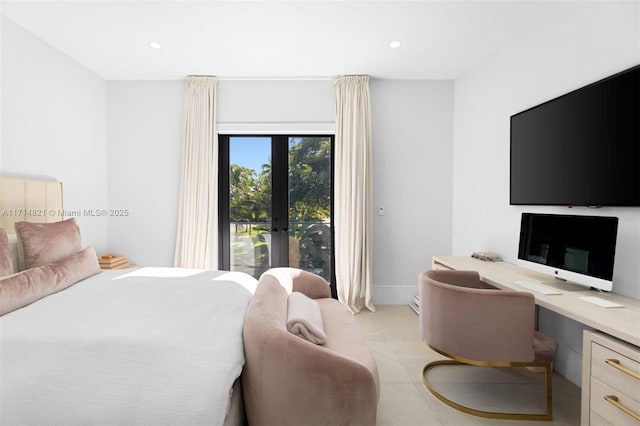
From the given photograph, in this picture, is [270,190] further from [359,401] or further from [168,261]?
[359,401]

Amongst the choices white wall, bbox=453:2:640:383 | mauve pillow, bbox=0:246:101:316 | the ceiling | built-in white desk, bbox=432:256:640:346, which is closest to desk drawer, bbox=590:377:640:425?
built-in white desk, bbox=432:256:640:346

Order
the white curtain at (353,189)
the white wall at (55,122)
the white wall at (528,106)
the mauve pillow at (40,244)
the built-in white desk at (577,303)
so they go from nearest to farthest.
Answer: the built-in white desk at (577,303), the white wall at (528,106), the mauve pillow at (40,244), the white wall at (55,122), the white curtain at (353,189)

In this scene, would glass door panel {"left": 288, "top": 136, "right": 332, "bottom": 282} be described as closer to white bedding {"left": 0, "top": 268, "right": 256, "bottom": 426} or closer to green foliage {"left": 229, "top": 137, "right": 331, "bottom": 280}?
green foliage {"left": 229, "top": 137, "right": 331, "bottom": 280}

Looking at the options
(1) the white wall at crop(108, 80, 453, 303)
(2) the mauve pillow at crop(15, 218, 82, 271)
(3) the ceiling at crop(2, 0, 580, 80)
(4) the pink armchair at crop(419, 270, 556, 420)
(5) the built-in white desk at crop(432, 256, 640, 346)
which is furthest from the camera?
(1) the white wall at crop(108, 80, 453, 303)

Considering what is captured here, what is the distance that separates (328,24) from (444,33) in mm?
1048

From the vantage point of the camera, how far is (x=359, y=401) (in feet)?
4.01

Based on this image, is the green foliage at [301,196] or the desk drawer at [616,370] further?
the green foliage at [301,196]

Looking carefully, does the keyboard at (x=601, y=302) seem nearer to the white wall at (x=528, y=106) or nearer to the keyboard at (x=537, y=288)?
the keyboard at (x=537, y=288)

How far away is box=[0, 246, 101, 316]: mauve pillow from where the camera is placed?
1.51m

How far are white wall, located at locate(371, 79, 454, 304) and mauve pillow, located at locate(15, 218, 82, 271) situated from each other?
9.87 ft

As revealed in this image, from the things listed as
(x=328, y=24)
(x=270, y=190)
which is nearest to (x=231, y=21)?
(x=328, y=24)

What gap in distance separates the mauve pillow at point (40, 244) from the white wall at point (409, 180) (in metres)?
3.01

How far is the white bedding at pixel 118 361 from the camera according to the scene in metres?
0.94

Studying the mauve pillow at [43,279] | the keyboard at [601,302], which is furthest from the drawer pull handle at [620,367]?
the mauve pillow at [43,279]
